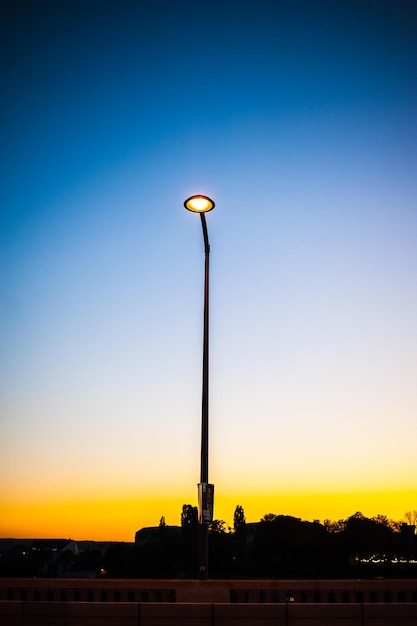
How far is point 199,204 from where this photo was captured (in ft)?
43.6

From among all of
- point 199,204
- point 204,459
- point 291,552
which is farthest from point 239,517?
point 199,204

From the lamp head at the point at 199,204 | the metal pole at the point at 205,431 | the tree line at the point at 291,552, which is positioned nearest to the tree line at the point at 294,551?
the tree line at the point at 291,552

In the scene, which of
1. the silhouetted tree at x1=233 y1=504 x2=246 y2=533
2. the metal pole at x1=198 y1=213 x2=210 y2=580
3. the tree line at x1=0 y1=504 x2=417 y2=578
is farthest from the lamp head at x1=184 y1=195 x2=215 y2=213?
the silhouetted tree at x1=233 y1=504 x2=246 y2=533

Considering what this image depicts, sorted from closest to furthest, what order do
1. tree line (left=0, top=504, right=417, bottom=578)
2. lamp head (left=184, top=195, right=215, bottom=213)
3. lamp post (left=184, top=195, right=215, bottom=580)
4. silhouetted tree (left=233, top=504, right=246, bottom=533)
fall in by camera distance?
lamp post (left=184, top=195, right=215, bottom=580) → lamp head (left=184, top=195, right=215, bottom=213) → tree line (left=0, top=504, right=417, bottom=578) → silhouetted tree (left=233, top=504, right=246, bottom=533)

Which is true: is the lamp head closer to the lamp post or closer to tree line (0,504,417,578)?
the lamp post

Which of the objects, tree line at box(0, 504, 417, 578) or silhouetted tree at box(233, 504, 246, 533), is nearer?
tree line at box(0, 504, 417, 578)

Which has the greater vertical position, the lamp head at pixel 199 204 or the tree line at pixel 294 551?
the lamp head at pixel 199 204

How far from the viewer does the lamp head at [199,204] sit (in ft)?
43.0

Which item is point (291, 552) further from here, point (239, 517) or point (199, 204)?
point (199, 204)

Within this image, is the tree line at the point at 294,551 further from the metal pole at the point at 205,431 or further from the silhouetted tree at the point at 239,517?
the metal pole at the point at 205,431

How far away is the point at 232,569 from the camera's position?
117500mm

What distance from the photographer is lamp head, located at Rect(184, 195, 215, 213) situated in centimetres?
1310

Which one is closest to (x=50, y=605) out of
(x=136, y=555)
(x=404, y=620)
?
(x=404, y=620)

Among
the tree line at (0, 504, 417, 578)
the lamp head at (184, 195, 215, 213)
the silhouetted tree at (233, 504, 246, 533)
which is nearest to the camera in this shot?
the lamp head at (184, 195, 215, 213)
